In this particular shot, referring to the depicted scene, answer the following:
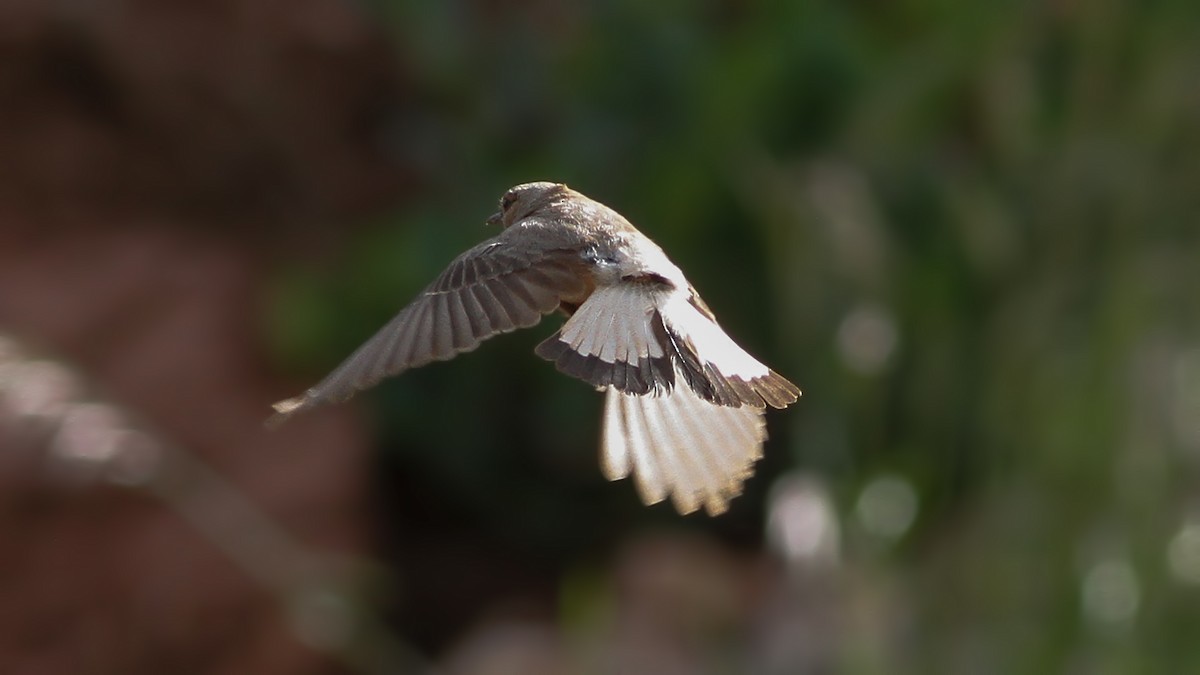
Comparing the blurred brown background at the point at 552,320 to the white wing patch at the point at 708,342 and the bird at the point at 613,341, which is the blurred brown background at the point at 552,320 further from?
the white wing patch at the point at 708,342

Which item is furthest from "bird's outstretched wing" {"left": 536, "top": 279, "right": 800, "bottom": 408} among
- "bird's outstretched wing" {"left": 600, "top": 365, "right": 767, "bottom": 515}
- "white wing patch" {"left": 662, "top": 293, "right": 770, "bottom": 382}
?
"bird's outstretched wing" {"left": 600, "top": 365, "right": 767, "bottom": 515}

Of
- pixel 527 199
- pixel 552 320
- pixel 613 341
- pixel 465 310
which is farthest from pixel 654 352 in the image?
pixel 552 320

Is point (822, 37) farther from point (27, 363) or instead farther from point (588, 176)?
point (27, 363)

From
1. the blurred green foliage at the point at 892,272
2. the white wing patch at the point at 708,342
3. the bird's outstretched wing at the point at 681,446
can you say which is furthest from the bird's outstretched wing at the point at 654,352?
the blurred green foliage at the point at 892,272

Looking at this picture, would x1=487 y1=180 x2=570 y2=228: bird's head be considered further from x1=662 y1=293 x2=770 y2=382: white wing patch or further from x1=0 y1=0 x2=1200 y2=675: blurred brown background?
x1=0 y1=0 x2=1200 y2=675: blurred brown background

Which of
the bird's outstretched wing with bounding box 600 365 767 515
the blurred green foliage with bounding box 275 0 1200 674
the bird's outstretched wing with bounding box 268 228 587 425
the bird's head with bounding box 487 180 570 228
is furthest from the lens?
the blurred green foliage with bounding box 275 0 1200 674

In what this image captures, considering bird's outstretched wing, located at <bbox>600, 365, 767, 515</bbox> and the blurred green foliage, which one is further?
the blurred green foliage

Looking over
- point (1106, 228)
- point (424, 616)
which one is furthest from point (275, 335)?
point (1106, 228)
